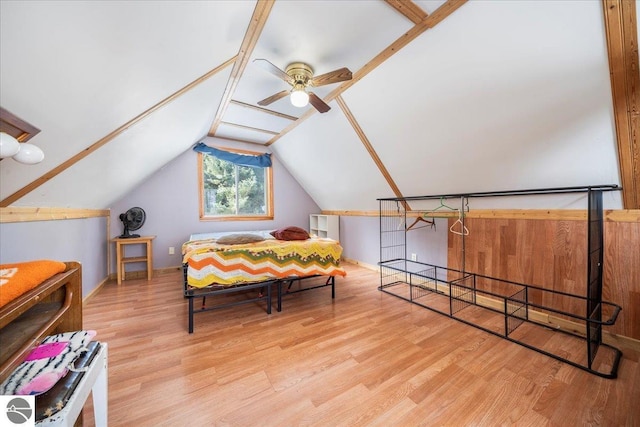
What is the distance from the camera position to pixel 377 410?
1.32 meters

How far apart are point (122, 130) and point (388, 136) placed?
2.56 metres

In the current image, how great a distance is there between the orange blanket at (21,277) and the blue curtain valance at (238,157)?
3.55m

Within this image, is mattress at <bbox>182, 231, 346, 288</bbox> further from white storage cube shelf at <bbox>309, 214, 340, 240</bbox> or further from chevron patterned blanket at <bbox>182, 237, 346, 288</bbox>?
white storage cube shelf at <bbox>309, 214, 340, 240</bbox>

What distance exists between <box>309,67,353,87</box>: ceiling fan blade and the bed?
5.34 ft

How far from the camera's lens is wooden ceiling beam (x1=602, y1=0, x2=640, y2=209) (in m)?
1.24

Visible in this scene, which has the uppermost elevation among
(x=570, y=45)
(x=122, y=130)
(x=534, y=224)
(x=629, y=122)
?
(x=570, y=45)

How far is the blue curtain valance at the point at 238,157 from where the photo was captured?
13.5 ft

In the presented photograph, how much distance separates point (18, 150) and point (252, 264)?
1747mm

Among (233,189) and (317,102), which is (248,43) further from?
(233,189)

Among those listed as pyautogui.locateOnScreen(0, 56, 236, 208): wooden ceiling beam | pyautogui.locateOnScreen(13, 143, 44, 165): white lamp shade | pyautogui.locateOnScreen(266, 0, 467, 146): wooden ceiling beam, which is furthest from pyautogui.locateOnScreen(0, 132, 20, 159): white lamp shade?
pyautogui.locateOnScreen(266, 0, 467, 146): wooden ceiling beam

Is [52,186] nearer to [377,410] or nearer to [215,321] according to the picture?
[215,321]

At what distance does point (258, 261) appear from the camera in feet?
7.98

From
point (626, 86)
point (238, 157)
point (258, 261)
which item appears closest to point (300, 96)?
point (258, 261)

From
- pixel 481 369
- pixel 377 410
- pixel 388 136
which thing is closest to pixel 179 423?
pixel 377 410
